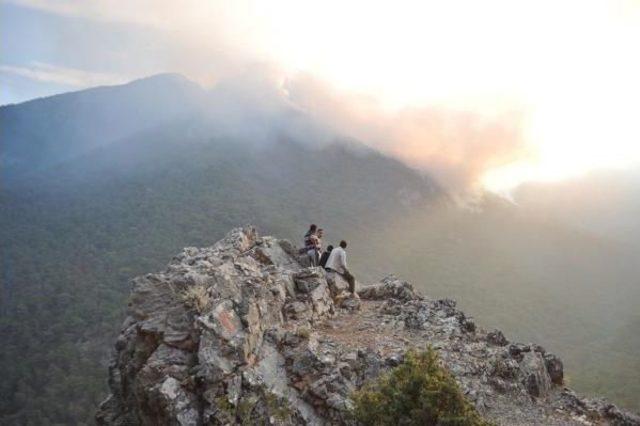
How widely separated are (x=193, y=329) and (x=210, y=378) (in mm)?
1890

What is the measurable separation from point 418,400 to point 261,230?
99.5m

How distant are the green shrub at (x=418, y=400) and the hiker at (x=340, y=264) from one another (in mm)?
10912

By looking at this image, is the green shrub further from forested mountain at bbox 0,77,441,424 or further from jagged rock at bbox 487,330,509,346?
forested mountain at bbox 0,77,441,424

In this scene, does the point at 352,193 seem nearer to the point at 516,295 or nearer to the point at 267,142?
the point at 267,142

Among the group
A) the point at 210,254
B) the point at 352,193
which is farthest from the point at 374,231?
the point at 210,254

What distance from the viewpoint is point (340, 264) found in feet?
78.8

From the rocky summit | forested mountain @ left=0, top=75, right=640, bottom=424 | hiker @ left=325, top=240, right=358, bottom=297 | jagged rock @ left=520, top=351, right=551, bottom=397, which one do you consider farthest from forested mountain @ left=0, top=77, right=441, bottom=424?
jagged rock @ left=520, top=351, right=551, bottom=397

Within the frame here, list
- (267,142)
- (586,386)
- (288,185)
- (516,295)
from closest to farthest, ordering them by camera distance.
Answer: (586,386) → (516,295) → (288,185) → (267,142)

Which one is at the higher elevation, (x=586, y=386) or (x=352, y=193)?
(x=352, y=193)

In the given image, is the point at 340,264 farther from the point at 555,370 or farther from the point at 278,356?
the point at 555,370

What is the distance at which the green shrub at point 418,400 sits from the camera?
1172 cm

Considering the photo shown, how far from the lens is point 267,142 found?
171 metres

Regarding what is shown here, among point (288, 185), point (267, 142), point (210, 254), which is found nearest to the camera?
point (210, 254)

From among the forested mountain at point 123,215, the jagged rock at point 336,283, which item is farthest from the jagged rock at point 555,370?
the forested mountain at point 123,215
